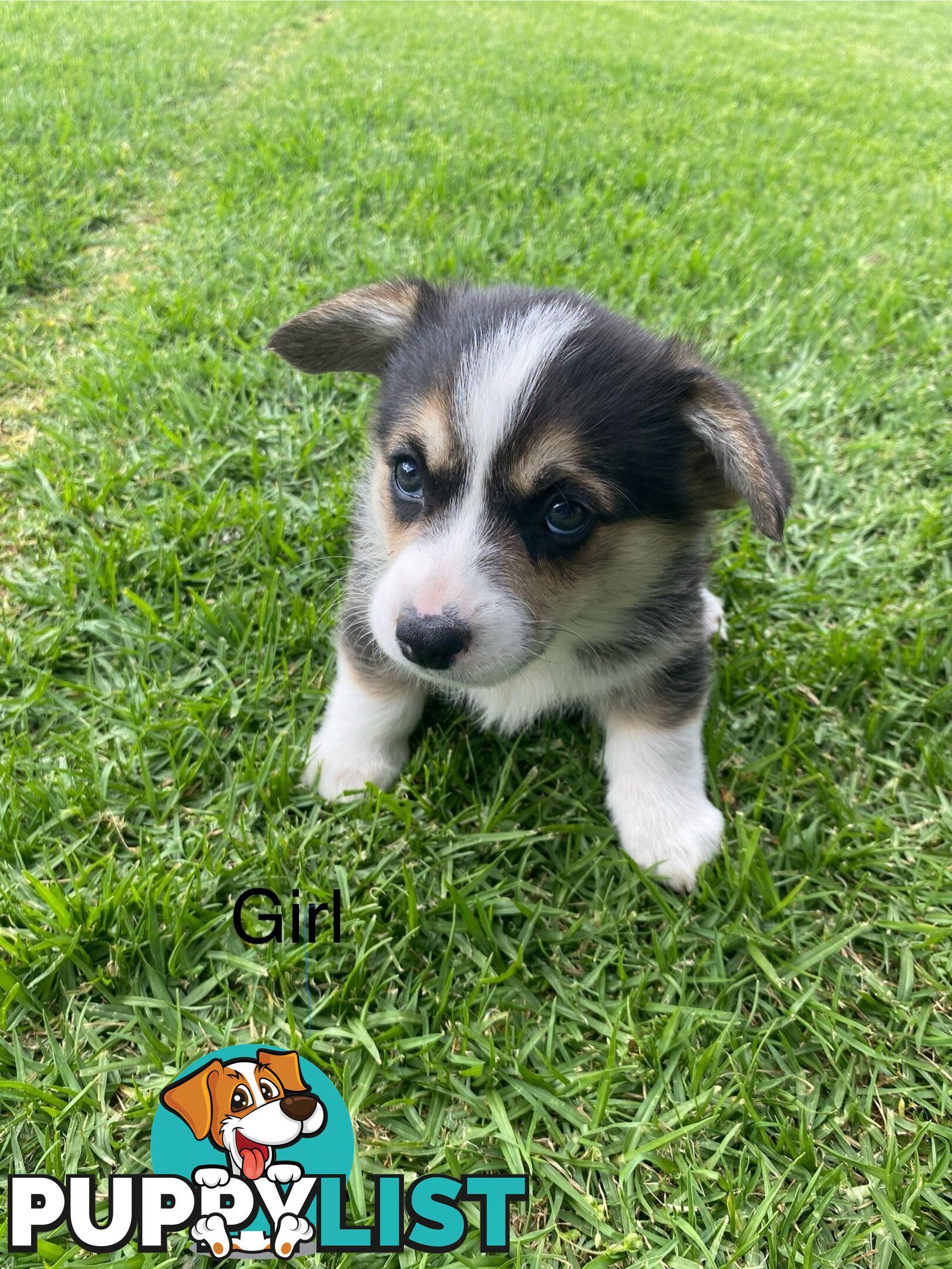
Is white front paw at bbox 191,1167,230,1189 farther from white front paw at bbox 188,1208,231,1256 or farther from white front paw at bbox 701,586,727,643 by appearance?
white front paw at bbox 701,586,727,643

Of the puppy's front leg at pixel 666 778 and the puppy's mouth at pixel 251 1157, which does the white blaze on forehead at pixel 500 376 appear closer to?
the puppy's front leg at pixel 666 778

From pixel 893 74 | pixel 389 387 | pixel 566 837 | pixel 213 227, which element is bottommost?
pixel 566 837

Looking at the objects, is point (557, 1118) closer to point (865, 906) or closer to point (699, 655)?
point (865, 906)

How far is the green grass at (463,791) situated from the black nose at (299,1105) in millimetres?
96

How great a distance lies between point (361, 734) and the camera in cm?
223

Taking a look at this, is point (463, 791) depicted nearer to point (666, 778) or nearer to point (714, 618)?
point (666, 778)

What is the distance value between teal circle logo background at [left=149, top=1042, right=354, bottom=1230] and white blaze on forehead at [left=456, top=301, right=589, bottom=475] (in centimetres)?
140

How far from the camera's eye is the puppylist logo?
58.2 inches

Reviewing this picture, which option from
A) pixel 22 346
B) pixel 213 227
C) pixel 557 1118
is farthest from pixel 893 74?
pixel 557 1118

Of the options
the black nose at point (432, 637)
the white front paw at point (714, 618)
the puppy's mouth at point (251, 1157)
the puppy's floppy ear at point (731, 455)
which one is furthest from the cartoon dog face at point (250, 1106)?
the white front paw at point (714, 618)

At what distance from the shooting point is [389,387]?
2256 mm

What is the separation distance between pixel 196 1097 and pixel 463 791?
38.1 inches

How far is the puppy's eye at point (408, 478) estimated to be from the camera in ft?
6.59

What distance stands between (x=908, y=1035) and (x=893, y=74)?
48.5 ft
